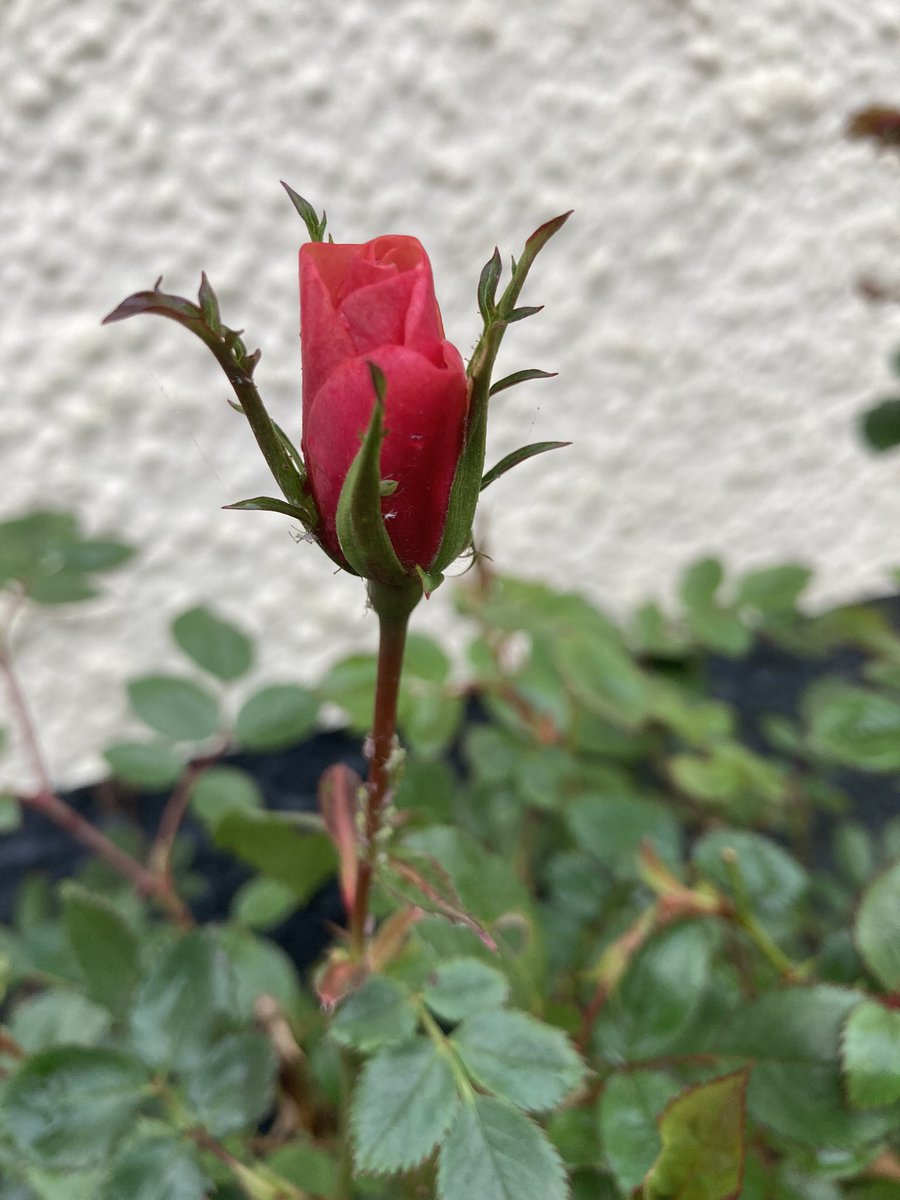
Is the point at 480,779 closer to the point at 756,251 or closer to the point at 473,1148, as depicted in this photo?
the point at 473,1148

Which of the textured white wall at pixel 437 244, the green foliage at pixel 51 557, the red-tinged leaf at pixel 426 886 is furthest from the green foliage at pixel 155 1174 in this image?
the textured white wall at pixel 437 244

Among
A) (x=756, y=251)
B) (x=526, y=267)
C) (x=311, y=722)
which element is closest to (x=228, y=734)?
(x=311, y=722)

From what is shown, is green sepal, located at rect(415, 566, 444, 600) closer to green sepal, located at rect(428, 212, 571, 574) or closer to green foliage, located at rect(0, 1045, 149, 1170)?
green sepal, located at rect(428, 212, 571, 574)

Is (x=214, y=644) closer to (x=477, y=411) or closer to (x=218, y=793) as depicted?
(x=218, y=793)

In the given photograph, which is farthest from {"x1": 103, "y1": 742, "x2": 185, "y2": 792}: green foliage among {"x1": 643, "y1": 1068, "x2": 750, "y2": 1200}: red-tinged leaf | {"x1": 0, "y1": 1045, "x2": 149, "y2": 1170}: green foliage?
{"x1": 643, "y1": 1068, "x2": 750, "y2": 1200}: red-tinged leaf

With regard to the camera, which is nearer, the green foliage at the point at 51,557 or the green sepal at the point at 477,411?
the green sepal at the point at 477,411

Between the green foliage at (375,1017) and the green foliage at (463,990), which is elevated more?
the green foliage at (375,1017)

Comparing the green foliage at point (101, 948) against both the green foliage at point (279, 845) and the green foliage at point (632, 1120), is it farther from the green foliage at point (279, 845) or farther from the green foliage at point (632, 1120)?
the green foliage at point (632, 1120)
